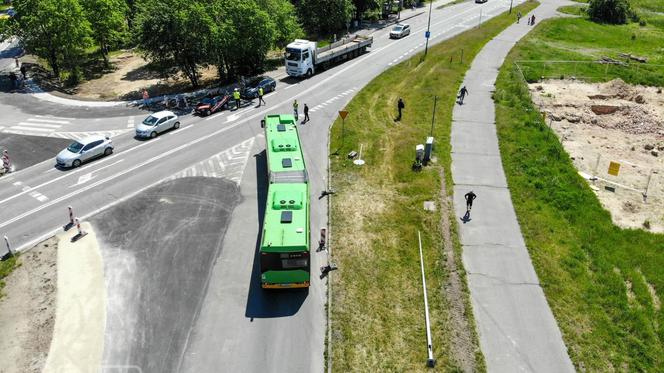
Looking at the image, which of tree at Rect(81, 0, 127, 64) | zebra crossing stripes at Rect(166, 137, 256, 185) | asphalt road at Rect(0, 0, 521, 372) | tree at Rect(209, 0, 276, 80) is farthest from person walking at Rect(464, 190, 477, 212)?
tree at Rect(81, 0, 127, 64)

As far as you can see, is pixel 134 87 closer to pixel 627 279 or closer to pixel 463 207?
pixel 463 207

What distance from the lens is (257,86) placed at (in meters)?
50.9

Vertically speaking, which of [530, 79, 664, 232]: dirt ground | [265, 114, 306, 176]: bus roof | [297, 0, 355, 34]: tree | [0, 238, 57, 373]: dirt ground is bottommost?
[0, 238, 57, 373]: dirt ground

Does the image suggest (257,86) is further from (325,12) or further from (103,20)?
(103,20)

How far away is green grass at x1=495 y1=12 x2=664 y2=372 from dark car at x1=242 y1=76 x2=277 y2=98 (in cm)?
2400

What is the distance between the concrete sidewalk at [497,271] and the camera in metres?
20.0

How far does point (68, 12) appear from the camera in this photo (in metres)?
54.7

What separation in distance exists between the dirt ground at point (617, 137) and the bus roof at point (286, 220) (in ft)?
64.2

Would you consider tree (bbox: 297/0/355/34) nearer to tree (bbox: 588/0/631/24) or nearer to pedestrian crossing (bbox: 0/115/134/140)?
pedestrian crossing (bbox: 0/115/134/140)

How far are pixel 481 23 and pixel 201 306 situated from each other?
245ft

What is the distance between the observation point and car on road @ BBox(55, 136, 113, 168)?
36156 mm

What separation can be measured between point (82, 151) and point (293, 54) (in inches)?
1035

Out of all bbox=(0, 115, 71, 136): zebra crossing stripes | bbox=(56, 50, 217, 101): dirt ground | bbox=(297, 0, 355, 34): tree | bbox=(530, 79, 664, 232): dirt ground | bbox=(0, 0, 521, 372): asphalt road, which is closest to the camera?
bbox=(0, 0, 521, 372): asphalt road

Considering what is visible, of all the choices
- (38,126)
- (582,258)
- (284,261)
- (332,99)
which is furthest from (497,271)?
(38,126)
